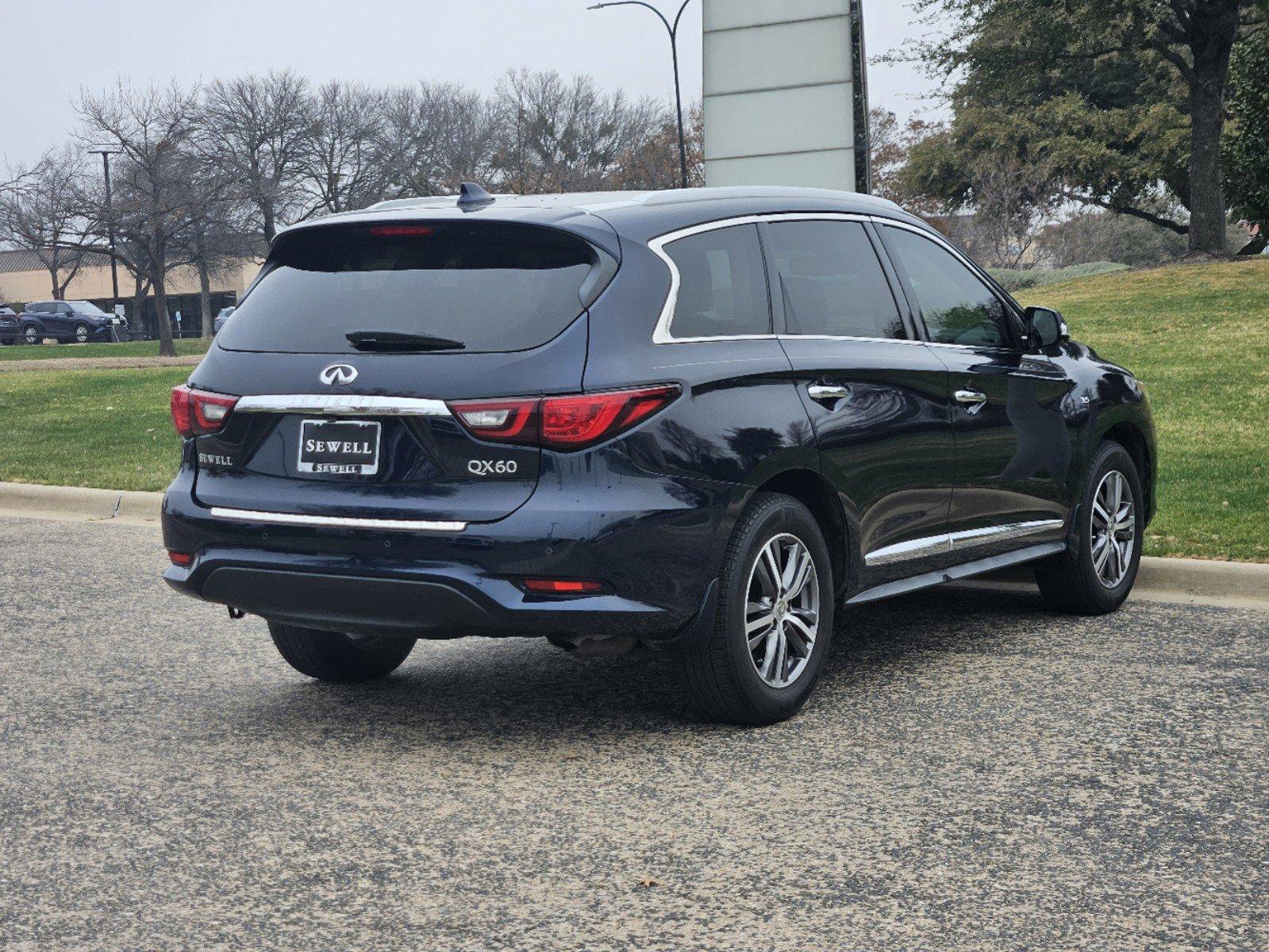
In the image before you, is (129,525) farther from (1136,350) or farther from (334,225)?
(1136,350)

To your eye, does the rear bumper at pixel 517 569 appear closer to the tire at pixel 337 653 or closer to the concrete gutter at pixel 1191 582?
the tire at pixel 337 653

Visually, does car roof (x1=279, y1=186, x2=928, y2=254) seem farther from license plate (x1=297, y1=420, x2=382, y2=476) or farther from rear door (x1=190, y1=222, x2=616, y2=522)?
license plate (x1=297, y1=420, x2=382, y2=476)

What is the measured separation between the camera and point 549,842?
422 cm

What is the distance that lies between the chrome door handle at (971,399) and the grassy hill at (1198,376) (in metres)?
2.23

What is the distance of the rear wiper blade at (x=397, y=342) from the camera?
4.87 m

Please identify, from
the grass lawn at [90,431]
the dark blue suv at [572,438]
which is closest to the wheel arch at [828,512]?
the dark blue suv at [572,438]

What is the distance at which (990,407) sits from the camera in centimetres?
652

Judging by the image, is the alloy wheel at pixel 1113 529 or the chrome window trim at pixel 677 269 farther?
the alloy wheel at pixel 1113 529

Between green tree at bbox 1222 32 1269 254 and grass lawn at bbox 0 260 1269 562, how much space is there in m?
1.35

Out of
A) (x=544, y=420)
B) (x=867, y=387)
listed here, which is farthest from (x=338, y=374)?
(x=867, y=387)

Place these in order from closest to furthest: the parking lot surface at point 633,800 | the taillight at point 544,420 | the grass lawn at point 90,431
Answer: the parking lot surface at point 633,800 < the taillight at point 544,420 < the grass lawn at point 90,431

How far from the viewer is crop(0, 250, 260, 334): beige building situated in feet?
294

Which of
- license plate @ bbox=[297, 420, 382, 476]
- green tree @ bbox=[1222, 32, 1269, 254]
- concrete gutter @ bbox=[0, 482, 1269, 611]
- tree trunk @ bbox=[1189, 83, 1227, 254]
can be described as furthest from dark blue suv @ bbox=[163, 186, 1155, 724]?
tree trunk @ bbox=[1189, 83, 1227, 254]

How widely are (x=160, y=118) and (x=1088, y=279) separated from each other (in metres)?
31.9
